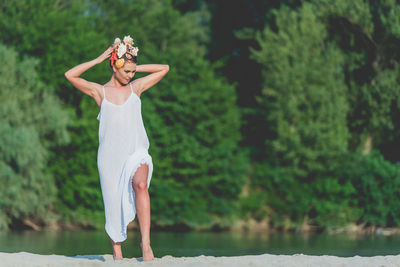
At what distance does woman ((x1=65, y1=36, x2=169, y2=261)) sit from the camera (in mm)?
9883

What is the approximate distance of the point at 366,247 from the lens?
19344 mm

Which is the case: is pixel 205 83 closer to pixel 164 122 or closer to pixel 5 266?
pixel 164 122

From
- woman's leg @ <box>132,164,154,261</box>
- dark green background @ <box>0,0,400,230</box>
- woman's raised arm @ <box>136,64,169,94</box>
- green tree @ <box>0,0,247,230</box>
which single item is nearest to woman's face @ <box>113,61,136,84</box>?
woman's raised arm @ <box>136,64,169,94</box>

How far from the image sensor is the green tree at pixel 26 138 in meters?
24.6

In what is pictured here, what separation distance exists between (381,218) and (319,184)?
2.73 m

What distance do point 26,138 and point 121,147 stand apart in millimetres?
15441

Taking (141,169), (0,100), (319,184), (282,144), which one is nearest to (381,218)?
(319,184)

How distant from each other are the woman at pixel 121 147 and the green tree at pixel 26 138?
1508 cm

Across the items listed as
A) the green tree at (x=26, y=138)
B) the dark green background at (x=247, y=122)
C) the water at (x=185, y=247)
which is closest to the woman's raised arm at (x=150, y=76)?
the water at (x=185, y=247)

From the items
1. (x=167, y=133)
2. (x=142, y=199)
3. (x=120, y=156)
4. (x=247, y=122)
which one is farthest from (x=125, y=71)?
(x=247, y=122)

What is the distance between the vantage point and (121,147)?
995cm

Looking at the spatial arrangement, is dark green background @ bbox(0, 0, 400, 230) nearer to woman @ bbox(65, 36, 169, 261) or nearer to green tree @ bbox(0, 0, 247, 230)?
green tree @ bbox(0, 0, 247, 230)

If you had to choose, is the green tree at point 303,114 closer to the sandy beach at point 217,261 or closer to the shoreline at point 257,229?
the shoreline at point 257,229

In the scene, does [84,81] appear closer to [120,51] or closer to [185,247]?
[120,51]
